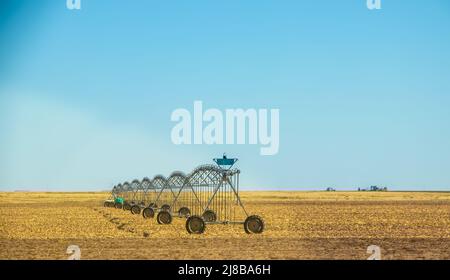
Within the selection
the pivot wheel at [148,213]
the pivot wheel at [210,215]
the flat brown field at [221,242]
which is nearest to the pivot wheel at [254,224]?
the flat brown field at [221,242]

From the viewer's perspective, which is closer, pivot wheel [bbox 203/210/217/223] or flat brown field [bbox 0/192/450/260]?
flat brown field [bbox 0/192/450/260]

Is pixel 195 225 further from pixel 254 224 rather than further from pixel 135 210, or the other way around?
pixel 135 210

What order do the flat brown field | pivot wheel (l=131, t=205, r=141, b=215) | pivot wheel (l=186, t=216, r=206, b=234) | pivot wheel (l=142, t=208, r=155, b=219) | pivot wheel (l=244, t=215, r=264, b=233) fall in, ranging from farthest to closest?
pivot wheel (l=131, t=205, r=141, b=215), pivot wheel (l=142, t=208, r=155, b=219), pivot wheel (l=244, t=215, r=264, b=233), pivot wheel (l=186, t=216, r=206, b=234), the flat brown field

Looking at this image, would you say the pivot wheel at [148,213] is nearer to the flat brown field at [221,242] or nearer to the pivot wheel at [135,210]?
the flat brown field at [221,242]

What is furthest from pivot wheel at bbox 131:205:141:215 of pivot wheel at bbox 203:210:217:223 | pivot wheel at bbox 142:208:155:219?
pivot wheel at bbox 203:210:217:223

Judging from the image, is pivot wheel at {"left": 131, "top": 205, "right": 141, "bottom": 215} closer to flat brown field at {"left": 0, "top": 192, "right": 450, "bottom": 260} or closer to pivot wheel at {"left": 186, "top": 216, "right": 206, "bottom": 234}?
flat brown field at {"left": 0, "top": 192, "right": 450, "bottom": 260}

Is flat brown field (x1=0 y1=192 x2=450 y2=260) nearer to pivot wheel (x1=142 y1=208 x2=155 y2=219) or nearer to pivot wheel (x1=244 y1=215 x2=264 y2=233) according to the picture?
pivot wheel (x1=244 y1=215 x2=264 y2=233)

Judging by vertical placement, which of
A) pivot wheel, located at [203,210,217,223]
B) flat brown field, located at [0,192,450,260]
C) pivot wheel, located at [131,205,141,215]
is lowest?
flat brown field, located at [0,192,450,260]

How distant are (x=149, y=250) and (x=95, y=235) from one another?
27.6ft

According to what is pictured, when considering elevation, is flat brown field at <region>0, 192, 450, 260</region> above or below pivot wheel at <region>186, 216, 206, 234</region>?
below

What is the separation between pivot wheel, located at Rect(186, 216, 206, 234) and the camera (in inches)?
1244

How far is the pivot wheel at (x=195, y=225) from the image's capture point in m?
31.6

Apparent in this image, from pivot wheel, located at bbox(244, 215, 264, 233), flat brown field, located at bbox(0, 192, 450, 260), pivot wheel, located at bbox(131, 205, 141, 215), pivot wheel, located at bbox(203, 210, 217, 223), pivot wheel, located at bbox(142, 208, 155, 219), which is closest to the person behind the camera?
flat brown field, located at bbox(0, 192, 450, 260)
